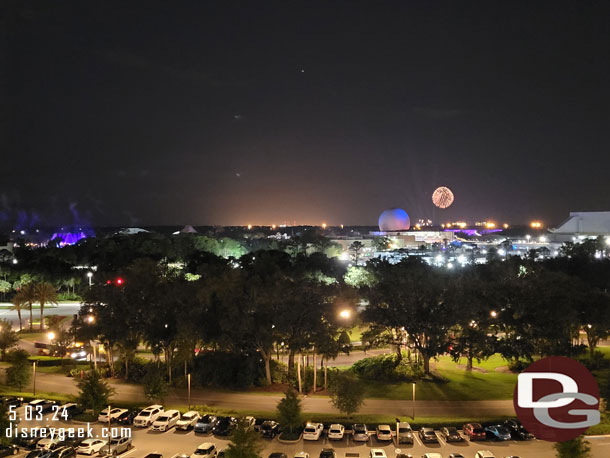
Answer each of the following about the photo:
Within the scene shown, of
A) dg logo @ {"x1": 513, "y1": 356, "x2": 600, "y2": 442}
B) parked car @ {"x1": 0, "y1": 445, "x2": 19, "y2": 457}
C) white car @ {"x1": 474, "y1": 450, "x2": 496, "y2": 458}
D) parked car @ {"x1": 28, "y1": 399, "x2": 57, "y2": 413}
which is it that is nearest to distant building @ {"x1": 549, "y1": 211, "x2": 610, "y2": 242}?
dg logo @ {"x1": 513, "y1": 356, "x2": 600, "y2": 442}

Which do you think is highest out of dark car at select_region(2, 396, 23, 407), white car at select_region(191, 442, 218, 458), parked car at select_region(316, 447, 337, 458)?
dark car at select_region(2, 396, 23, 407)

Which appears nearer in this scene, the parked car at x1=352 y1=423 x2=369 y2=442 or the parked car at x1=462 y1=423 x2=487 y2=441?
the parked car at x1=352 y1=423 x2=369 y2=442

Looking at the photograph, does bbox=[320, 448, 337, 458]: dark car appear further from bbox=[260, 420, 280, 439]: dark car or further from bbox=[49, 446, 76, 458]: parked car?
bbox=[49, 446, 76, 458]: parked car

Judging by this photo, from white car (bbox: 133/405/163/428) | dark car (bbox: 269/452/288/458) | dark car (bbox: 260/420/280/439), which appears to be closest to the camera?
dark car (bbox: 269/452/288/458)

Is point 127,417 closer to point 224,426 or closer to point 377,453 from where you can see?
point 224,426

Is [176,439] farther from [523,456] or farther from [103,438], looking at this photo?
[523,456]

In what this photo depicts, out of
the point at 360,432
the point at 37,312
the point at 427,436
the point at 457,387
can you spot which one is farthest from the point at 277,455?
the point at 37,312
